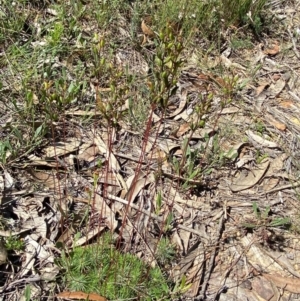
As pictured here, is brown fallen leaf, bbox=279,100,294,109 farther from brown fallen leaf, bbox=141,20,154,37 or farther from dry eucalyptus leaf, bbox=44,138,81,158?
dry eucalyptus leaf, bbox=44,138,81,158

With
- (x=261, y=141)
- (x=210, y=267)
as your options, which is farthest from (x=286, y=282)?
(x=261, y=141)

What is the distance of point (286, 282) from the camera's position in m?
2.68

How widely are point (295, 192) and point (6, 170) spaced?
1.53 metres

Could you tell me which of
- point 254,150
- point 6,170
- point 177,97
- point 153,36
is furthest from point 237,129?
point 6,170

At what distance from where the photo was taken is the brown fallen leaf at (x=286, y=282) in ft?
8.75

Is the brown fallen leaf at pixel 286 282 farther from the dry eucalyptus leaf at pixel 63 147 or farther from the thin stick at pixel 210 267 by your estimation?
the dry eucalyptus leaf at pixel 63 147

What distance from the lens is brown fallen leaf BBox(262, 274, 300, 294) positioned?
2666mm

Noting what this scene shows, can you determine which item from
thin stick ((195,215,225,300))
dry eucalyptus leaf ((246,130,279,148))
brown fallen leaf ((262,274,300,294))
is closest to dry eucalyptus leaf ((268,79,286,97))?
dry eucalyptus leaf ((246,130,279,148))

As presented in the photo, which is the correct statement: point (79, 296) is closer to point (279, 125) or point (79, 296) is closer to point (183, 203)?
point (183, 203)

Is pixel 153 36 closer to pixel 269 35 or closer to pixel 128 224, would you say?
pixel 269 35

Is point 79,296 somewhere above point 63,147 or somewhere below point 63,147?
below

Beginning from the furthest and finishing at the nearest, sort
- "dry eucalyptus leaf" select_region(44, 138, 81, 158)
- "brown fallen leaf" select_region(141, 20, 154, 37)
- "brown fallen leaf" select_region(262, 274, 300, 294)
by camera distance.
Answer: "brown fallen leaf" select_region(141, 20, 154, 37) < "dry eucalyptus leaf" select_region(44, 138, 81, 158) < "brown fallen leaf" select_region(262, 274, 300, 294)

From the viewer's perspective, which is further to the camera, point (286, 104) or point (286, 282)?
point (286, 104)

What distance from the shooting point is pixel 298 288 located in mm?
2670
